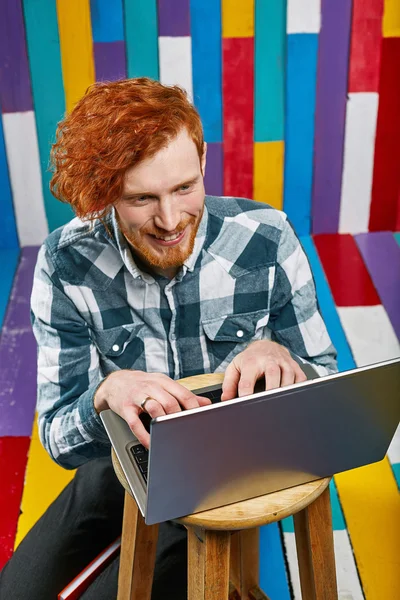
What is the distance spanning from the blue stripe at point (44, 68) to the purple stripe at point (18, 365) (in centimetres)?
47

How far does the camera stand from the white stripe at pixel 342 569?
6.24 feet

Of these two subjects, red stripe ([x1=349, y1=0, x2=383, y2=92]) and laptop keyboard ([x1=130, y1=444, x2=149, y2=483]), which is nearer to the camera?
laptop keyboard ([x1=130, y1=444, x2=149, y2=483])

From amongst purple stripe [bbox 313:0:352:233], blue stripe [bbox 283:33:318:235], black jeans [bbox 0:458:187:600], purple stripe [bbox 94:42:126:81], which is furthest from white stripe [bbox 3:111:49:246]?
black jeans [bbox 0:458:187:600]

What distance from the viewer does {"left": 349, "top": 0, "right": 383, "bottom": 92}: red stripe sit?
9.74 feet

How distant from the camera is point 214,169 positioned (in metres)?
3.28

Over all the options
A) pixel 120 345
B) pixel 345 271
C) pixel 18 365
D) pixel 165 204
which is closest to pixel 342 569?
pixel 120 345

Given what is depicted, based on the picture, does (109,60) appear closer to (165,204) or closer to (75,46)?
(75,46)

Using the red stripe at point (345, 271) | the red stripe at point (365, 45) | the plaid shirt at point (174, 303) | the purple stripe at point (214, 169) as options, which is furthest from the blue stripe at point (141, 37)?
the plaid shirt at point (174, 303)

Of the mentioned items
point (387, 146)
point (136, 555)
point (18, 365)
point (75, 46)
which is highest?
point (75, 46)

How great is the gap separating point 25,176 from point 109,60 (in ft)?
2.04

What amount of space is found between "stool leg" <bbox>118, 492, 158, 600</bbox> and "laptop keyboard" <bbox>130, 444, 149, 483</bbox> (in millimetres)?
157

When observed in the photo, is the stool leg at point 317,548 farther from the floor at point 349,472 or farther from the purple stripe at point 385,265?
the purple stripe at point 385,265

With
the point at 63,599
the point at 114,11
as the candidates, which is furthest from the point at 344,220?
the point at 63,599

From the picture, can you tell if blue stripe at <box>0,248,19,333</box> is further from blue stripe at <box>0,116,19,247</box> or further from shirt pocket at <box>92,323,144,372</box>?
shirt pocket at <box>92,323,144,372</box>
